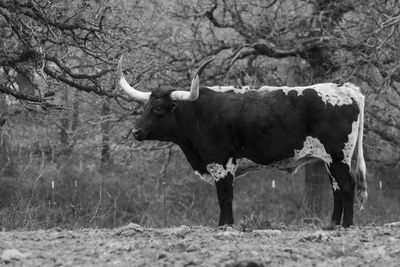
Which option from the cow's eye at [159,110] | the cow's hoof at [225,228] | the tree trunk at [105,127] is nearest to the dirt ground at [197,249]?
the cow's hoof at [225,228]

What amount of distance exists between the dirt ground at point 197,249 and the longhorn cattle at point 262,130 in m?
2.00

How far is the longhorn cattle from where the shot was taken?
932 cm

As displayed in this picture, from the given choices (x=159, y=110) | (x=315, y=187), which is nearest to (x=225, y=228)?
(x=159, y=110)

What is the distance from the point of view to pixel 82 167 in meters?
20.8

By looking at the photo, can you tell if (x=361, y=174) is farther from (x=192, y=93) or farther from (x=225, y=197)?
(x=192, y=93)

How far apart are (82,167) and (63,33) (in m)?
9.64

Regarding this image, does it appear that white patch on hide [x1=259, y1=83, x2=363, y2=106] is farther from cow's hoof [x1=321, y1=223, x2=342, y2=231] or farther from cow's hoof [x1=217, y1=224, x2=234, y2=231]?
cow's hoof [x1=217, y1=224, x2=234, y2=231]

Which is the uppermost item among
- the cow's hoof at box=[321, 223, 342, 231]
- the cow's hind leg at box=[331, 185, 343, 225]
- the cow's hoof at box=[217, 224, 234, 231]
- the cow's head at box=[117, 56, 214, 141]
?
the cow's head at box=[117, 56, 214, 141]

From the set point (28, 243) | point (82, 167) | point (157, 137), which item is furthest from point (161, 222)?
point (28, 243)

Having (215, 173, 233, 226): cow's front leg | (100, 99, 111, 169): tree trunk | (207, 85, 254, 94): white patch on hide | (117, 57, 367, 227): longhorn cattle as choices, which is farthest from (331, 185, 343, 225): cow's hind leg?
(100, 99, 111, 169): tree trunk

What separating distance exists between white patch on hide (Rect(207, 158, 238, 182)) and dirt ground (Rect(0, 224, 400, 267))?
2.32 metres

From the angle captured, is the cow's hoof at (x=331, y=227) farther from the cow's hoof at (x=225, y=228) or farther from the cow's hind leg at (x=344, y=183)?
the cow's hoof at (x=225, y=228)

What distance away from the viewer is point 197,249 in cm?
613

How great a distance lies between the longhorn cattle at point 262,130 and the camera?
9.32 metres
